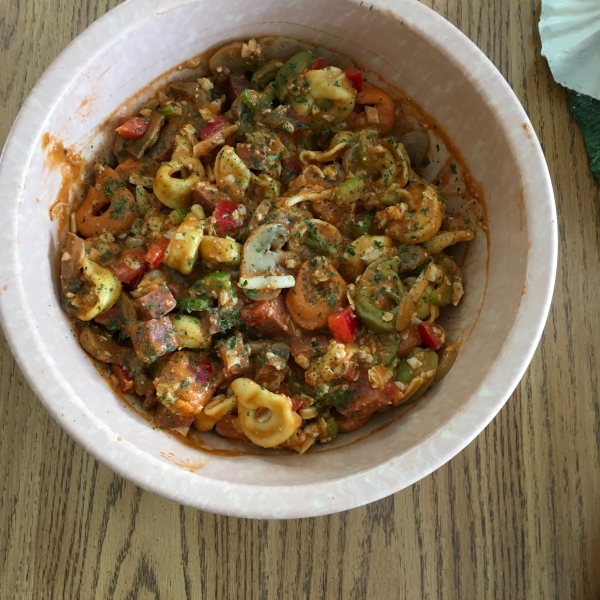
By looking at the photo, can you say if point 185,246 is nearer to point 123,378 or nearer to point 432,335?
point 123,378

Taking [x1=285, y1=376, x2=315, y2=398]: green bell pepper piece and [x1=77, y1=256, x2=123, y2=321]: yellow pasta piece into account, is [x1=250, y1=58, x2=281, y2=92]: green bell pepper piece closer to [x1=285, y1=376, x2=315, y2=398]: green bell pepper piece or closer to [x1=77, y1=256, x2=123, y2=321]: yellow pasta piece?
[x1=77, y1=256, x2=123, y2=321]: yellow pasta piece

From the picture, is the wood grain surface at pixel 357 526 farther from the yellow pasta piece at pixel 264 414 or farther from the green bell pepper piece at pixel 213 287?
the green bell pepper piece at pixel 213 287

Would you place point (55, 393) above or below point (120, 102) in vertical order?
below

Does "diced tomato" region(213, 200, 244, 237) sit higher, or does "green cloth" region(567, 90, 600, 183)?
"green cloth" region(567, 90, 600, 183)

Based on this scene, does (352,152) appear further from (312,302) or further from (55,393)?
(55,393)

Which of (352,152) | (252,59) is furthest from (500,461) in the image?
(252,59)

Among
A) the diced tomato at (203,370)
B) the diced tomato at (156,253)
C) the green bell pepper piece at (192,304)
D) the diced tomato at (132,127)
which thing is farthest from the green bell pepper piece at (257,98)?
the diced tomato at (203,370)

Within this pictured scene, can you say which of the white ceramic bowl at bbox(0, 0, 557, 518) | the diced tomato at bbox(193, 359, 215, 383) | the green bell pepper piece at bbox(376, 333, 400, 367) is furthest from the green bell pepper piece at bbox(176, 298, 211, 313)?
the green bell pepper piece at bbox(376, 333, 400, 367)
